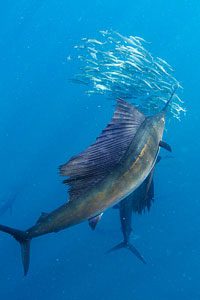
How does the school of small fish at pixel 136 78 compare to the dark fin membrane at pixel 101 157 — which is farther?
the school of small fish at pixel 136 78

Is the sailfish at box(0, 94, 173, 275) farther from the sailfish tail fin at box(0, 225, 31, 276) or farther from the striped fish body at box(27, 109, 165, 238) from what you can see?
the sailfish tail fin at box(0, 225, 31, 276)

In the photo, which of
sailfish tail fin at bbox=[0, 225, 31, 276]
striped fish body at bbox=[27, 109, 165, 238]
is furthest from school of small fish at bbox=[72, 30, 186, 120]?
striped fish body at bbox=[27, 109, 165, 238]

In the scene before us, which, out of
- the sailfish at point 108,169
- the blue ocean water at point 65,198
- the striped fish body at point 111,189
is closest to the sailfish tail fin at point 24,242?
the sailfish at point 108,169

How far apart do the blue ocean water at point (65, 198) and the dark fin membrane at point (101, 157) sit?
1998cm

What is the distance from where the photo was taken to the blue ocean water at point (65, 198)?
104 feet

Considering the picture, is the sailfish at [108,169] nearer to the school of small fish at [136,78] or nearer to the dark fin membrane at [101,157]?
the dark fin membrane at [101,157]

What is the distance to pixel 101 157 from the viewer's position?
159 centimetres

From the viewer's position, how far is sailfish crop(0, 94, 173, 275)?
4.90ft

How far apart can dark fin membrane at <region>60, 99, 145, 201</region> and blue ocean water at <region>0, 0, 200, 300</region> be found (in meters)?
20.0

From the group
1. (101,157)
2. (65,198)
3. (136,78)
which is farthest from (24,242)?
(65,198)

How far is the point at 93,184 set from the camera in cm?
153

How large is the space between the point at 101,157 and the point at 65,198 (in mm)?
34881

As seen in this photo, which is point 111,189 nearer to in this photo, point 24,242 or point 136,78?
point 24,242

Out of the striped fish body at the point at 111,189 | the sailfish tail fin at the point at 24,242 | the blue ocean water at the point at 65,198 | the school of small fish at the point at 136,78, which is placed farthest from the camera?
the blue ocean water at the point at 65,198
